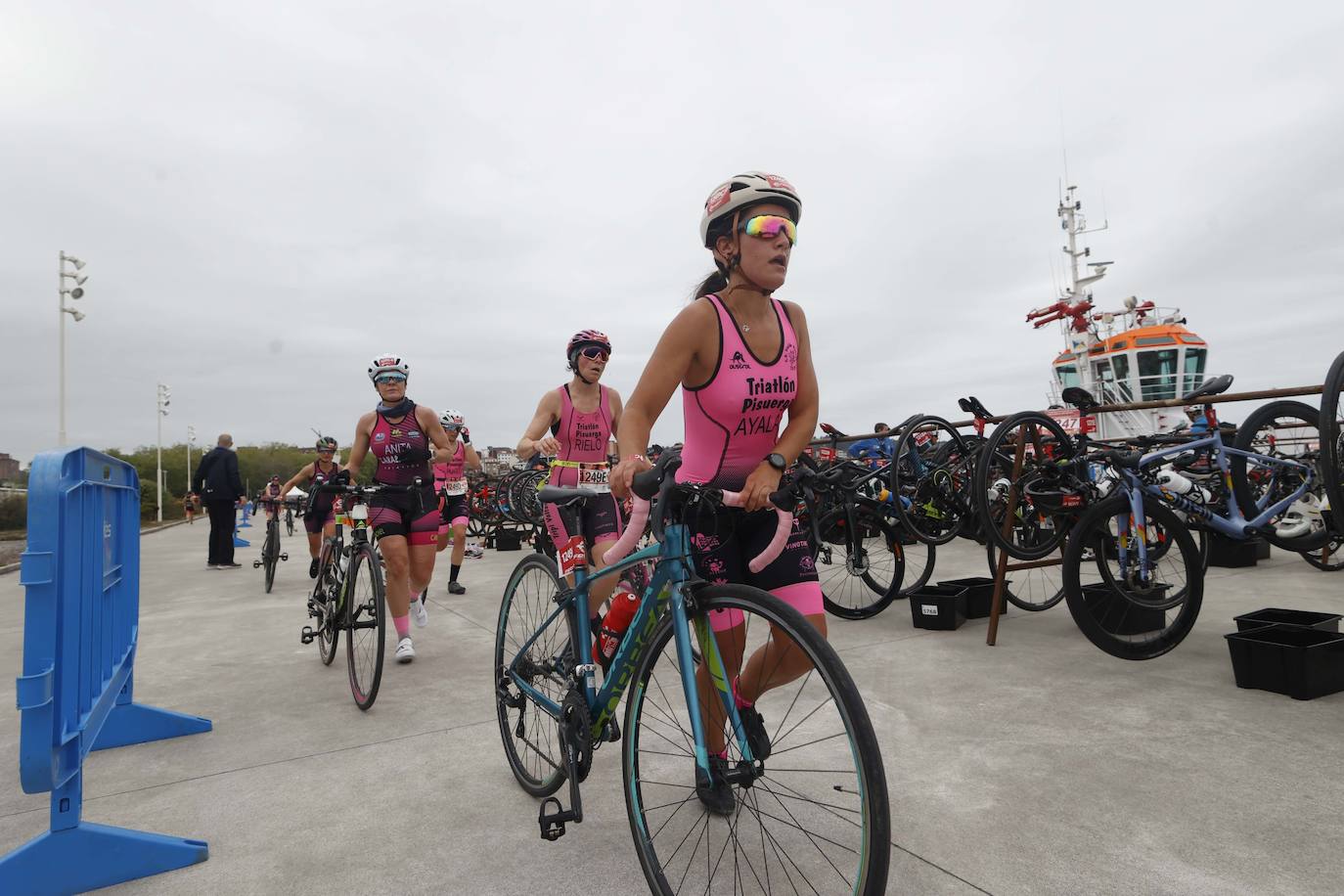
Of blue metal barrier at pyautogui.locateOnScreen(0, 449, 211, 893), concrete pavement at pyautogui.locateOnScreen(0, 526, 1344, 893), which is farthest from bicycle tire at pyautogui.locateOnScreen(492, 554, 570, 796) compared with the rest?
blue metal barrier at pyautogui.locateOnScreen(0, 449, 211, 893)

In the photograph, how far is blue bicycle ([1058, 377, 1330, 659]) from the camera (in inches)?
159

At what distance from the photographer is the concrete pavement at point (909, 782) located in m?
2.21

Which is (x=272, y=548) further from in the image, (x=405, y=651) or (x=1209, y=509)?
(x=1209, y=509)

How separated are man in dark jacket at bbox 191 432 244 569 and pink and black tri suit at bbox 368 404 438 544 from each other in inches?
289

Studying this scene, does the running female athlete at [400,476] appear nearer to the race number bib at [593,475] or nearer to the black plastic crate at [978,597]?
the race number bib at [593,475]

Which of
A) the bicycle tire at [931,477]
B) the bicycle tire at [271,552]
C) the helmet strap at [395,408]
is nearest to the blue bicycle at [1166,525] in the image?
the bicycle tire at [931,477]

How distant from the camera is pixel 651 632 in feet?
6.68

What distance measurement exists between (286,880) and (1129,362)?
31.7 m

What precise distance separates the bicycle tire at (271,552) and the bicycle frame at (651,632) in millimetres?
7571

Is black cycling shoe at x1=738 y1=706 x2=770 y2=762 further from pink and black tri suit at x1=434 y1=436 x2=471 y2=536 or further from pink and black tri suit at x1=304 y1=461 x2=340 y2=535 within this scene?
pink and black tri suit at x1=304 y1=461 x2=340 y2=535

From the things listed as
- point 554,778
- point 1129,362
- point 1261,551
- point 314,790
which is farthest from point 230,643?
point 1129,362

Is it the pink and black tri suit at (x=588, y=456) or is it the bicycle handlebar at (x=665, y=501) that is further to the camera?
the pink and black tri suit at (x=588, y=456)

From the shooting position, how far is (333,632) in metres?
4.77

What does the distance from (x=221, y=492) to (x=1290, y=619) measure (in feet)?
Result: 40.2
